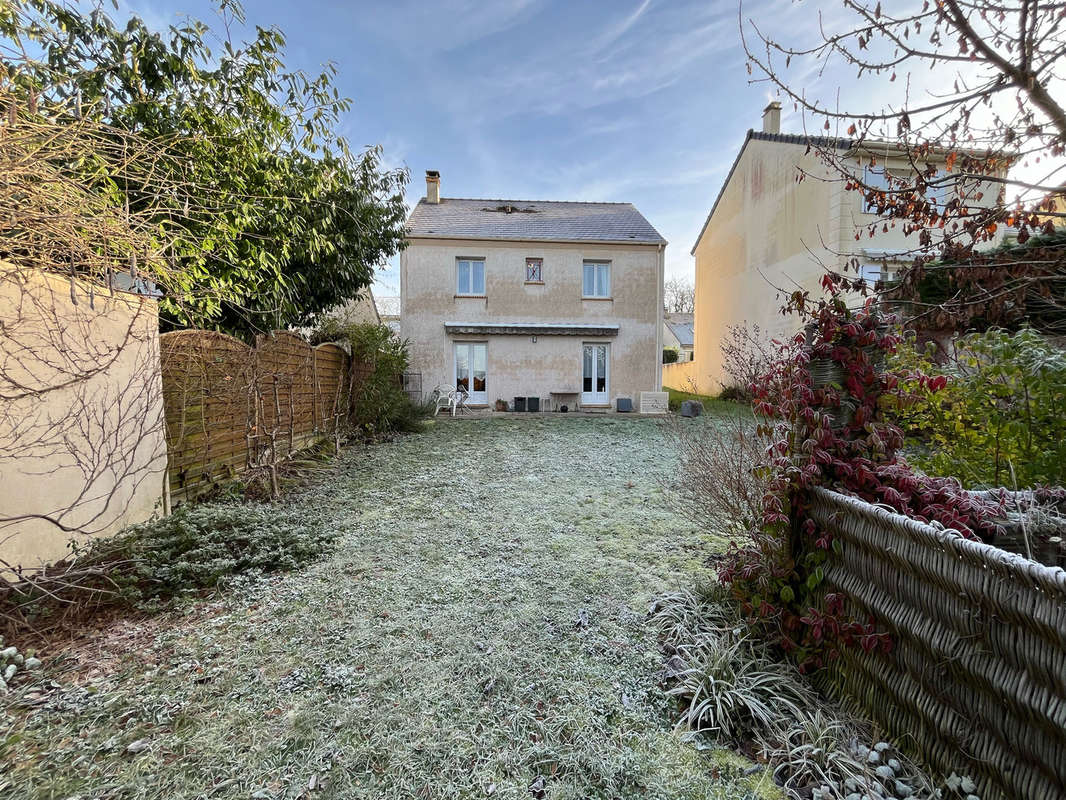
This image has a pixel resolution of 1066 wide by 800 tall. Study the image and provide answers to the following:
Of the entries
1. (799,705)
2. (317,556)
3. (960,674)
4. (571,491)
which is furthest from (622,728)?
(571,491)

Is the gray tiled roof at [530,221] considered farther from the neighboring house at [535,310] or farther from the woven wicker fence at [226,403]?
the woven wicker fence at [226,403]

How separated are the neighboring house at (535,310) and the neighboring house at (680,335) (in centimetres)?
1940

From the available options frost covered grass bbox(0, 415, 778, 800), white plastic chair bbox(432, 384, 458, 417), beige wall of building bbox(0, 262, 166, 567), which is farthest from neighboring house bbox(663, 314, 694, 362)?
beige wall of building bbox(0, 262, 166, 567)

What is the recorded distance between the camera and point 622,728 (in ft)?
6.38

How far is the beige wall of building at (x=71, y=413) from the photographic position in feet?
9.06

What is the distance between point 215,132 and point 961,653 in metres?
6.98

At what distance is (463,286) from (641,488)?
35.8ft

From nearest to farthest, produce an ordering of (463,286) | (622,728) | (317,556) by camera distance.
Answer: (622,728) < (317,556) < (463,286)

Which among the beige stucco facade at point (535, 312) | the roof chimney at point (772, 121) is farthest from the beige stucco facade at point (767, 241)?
the beige stucco facade at point (535, 312)

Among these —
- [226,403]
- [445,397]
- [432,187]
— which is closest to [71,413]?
[226,403]

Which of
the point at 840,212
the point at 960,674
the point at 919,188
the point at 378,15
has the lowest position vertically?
the point at 960,674

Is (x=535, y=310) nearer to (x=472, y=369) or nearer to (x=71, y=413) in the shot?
(x=472, y=369)

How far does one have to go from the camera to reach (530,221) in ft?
51.5

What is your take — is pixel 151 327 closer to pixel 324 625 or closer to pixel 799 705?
pixel 324 625
